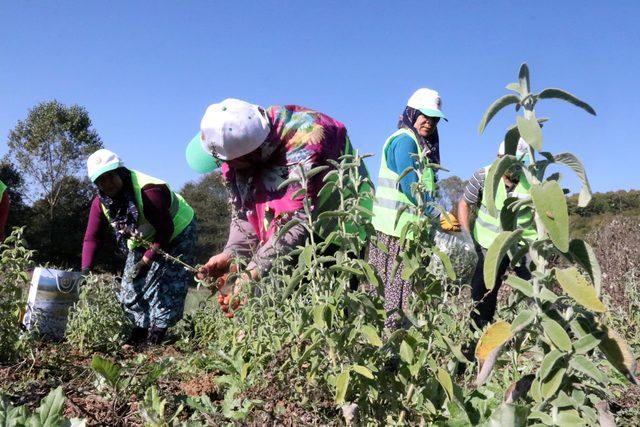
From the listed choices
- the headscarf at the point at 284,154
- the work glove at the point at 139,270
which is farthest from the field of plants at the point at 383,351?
the work glove at the point at 139,270

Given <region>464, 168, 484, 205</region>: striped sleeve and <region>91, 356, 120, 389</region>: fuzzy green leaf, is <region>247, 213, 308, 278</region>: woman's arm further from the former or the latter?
<region>464, 168, 484, 205</region>: striped sleeve

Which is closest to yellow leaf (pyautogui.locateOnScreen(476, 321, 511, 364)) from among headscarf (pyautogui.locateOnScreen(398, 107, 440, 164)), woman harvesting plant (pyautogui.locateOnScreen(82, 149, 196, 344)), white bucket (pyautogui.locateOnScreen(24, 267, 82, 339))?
headscarf (pyautogui.locateOnScreen(398, 107, 440, 164))

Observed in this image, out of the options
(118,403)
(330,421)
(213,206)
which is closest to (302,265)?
(330,421)

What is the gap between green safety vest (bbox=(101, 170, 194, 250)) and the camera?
3.91 metres

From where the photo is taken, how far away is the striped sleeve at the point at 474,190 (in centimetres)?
377

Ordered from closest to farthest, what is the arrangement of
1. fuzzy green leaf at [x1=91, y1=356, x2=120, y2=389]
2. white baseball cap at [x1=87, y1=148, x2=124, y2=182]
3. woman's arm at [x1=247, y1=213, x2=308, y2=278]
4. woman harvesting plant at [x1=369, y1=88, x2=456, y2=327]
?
1. fuzzy green leaf at [x1=91, y1=356, x2=120, y2=389]
2. woman's arm at [x1=247, y1=213, x2=308, y2=278]
3. woman harvesting plant at [x1=369, y1=88, x2=456, y2=327]
4. white baseball cap at [x1=87, y1=148, x2=124, y2=182]

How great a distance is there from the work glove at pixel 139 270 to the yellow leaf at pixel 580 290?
365 centimetres

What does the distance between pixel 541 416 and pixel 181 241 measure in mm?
3601

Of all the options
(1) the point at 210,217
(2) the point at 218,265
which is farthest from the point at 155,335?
(1) the point at 210,217

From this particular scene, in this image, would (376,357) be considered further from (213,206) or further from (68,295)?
(213,206)

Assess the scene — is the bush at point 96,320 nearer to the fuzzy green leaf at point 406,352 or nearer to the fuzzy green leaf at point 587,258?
the fuzzy green leaf at point 406,352

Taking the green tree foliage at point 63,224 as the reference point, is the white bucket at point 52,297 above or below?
below

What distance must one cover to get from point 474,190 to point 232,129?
196 cm

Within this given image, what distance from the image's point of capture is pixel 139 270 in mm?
4113
